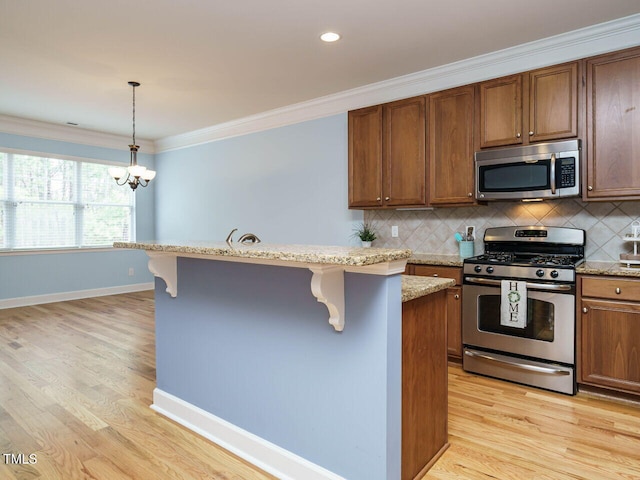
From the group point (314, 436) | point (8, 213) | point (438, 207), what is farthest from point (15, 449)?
point (8, 213)

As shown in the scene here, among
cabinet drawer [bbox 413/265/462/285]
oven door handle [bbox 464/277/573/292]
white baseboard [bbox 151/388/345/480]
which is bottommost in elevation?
white baseboard [bbox 151/388/345/480]

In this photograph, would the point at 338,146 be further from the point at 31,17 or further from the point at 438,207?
the point at 31,17

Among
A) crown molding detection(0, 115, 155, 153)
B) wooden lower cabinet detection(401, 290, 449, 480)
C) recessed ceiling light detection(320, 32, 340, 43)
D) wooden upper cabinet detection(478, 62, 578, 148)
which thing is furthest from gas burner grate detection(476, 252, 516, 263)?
crown molding detection(0, 115, 155, 153)

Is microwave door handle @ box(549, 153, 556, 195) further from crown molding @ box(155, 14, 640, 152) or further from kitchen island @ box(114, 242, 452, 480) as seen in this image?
kitchen island @ box(114, 242, 452, 480)

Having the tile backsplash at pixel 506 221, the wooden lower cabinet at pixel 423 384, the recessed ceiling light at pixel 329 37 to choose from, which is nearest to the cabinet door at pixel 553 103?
Result: the tile backsplash at pixel 506 221

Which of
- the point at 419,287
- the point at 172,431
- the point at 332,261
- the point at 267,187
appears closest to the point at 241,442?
the point at 172,431

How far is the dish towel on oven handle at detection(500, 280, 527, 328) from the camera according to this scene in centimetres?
280

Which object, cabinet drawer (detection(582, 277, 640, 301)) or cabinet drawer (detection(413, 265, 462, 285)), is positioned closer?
cabinet drawer (detection(582, 277, 640, 301))

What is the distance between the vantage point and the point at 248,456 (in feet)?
6.44

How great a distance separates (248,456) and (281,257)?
1183mm

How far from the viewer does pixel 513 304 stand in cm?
284

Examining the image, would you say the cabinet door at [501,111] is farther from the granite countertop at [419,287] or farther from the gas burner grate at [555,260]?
the granite countertop at [419,287]

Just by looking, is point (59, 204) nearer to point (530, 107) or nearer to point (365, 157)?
point (365, 157)

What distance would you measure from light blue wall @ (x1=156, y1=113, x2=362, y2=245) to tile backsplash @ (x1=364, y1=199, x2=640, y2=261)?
48 centimetres
